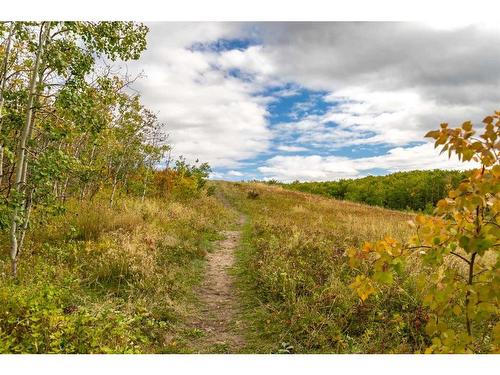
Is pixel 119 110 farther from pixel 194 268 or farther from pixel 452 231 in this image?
pixel 452 231

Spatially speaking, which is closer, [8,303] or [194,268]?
[8,303]

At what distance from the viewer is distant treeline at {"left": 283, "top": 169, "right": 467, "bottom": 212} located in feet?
113

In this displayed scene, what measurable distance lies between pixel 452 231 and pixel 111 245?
714 centimetres

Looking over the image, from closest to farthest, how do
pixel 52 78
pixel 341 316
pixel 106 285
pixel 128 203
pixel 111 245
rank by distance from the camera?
pixel 341 316, pixel 106 285, pixel 52 78, pixel 111 245, pixel 128 203

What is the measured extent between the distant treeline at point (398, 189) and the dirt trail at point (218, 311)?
81.3 ft

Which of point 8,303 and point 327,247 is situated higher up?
point 327,247

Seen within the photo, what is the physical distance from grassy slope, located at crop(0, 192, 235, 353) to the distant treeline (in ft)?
83.4

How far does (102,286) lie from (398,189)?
132 ft

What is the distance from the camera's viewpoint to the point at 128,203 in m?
14.2

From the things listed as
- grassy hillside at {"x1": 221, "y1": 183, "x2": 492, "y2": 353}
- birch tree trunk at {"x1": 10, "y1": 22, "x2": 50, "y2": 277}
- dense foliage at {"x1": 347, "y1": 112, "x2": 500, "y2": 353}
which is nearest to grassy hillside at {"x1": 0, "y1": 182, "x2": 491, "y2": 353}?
grassy hillside at {"x1": 221, "y1": 183, "x2": 492, "y2": 353}

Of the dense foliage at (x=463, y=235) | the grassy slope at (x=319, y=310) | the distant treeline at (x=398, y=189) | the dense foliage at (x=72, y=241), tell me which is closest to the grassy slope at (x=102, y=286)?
the dense foliage at (x=72, y=241)

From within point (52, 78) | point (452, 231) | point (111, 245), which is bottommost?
point (111, 245)

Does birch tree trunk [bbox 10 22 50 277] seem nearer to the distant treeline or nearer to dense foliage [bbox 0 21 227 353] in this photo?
dense foliage [bbox 0 21 227 353]
